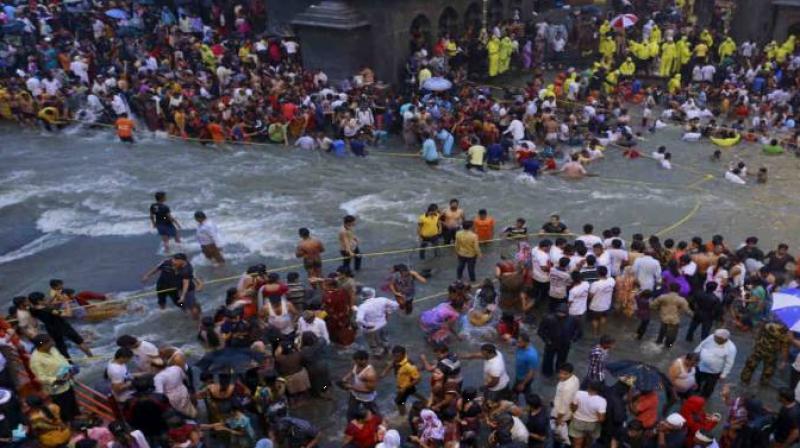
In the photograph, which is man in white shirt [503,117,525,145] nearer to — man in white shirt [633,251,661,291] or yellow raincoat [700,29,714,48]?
man in white shirt [633,251,661,291]

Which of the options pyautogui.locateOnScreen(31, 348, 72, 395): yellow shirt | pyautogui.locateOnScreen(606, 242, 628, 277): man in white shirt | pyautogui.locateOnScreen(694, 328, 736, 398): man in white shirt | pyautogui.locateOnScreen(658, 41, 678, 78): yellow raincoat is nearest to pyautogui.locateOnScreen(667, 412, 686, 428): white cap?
pyautogui.locateOnScreen(694, 328, 736, 398): man in white shirt

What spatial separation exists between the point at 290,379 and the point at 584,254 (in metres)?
4.68

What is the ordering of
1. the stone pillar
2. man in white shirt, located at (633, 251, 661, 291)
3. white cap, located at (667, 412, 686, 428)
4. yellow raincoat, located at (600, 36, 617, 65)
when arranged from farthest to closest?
yellow raincoat, located at (600, 36, 617, 65) → the stone pillar → man in white shirt, located at (633, 251, 661, 291) → white cap, located at (667, 412, 686, 428)

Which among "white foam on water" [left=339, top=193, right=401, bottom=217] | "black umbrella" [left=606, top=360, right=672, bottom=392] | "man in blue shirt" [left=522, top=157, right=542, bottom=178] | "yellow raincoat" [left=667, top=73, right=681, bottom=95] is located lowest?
"white foam on water" [left=339, top=193, right=401, bottom=217]

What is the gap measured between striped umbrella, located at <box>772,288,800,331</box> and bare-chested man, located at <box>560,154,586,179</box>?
850cm

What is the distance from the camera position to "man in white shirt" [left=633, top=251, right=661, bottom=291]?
10.5m

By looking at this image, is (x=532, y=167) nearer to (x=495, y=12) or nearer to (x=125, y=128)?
(x=125, y=128)

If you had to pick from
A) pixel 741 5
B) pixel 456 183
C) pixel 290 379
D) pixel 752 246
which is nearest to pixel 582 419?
pixel 290 379

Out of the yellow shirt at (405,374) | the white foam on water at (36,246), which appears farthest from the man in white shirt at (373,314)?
the white foam on water at (36,246)

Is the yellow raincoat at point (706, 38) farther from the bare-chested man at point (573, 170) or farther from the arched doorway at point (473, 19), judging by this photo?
the bare-chested man at point (573, 170)

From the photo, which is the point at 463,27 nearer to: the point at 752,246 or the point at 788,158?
the point at 788,158

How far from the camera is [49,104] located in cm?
2095

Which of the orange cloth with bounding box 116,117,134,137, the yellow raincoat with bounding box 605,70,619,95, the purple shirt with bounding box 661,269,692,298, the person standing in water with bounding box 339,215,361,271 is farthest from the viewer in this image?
the yellow raincoat with bounding box 605,70,619,95

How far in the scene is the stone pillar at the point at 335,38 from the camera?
23.1 meters
